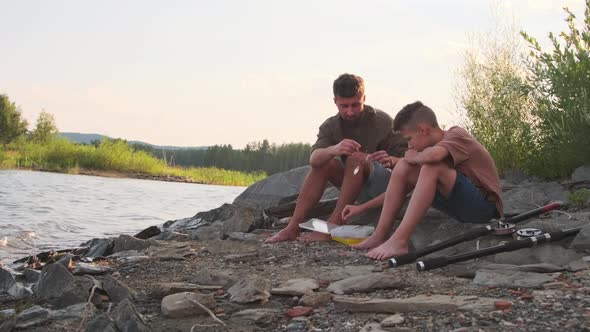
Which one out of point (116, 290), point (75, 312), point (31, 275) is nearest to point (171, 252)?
point (31, 275)

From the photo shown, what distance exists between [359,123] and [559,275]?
2177 mm

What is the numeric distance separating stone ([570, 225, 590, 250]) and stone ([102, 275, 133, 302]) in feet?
7.32

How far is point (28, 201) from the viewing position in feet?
36.9

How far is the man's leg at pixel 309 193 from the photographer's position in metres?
4.58

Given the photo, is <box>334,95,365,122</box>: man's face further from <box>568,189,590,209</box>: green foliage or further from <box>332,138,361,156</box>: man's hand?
<box>568,189,590,209</box>: green foliage

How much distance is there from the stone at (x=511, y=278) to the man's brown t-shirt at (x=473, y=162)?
0.90 metres

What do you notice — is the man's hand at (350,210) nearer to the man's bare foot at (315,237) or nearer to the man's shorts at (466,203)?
the man's bare foot at (315,237)

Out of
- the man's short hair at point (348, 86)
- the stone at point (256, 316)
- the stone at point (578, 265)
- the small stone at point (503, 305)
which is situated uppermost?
the man's short hair at point (348, 86)

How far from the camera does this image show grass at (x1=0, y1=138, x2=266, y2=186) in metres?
27.6

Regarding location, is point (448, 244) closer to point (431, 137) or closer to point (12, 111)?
point (431, 137)

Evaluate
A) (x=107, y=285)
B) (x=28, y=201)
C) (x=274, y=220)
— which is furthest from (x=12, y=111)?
(x=107, y=285)

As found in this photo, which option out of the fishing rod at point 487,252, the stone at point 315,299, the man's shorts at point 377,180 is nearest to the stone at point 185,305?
the stone at point 315,299

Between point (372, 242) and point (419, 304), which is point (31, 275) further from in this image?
point (419, 304)

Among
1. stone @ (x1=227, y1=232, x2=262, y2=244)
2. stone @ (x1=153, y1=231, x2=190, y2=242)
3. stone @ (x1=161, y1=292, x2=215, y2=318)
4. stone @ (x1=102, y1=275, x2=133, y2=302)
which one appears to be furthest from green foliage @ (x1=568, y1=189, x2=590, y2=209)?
stone @ (x1=153, y1=231, x2=190, y2=242)
